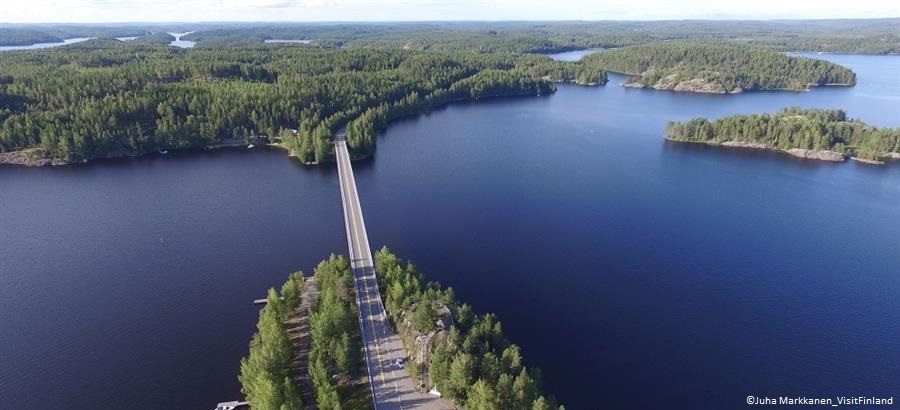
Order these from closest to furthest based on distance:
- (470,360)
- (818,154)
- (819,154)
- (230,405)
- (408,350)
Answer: (470,360) → (230,405) → (408,350) → (819,154) → (818,154)

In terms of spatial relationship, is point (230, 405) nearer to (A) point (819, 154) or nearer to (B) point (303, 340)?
(B) point (303, 340)

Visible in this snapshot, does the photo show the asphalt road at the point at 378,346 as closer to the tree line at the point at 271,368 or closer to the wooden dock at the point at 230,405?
the tree line at the point at 271,368

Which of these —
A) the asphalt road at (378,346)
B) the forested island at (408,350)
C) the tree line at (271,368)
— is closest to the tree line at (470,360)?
the forested island at (408,350)

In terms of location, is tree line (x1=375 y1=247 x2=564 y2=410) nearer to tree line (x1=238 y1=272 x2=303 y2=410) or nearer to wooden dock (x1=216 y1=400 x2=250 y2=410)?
tree line (x1=238 y1=272 x2=303 y2=410)

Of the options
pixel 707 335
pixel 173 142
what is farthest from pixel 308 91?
pixel 707 335

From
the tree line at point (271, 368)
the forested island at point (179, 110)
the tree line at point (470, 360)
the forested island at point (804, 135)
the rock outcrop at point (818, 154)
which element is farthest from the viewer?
the forested island at point (804, 135)

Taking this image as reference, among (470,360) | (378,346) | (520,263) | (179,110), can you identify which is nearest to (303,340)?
(378,346)
